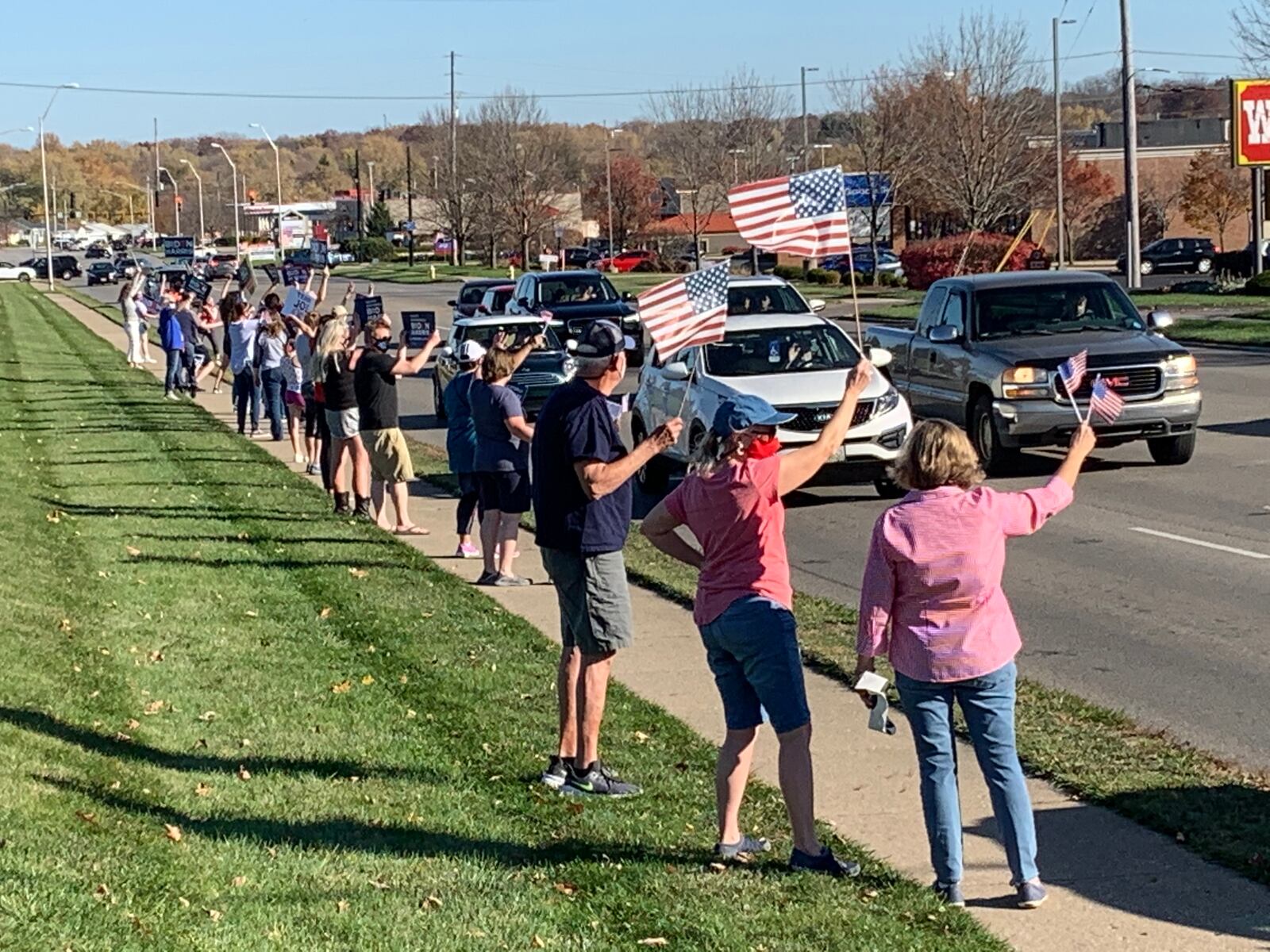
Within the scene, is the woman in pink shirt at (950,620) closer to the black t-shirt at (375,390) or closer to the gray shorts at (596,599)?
the gray shorts at (596,599)

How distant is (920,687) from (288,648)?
17.3 ft

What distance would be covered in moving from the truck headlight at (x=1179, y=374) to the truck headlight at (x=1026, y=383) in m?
1.10

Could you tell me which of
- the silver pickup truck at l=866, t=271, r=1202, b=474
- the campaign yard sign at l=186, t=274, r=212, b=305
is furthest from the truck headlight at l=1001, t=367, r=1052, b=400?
the campaign yard sign at l=186, t=274, r=212, b=305

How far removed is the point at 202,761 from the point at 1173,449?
1226cm

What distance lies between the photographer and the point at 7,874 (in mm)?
5633

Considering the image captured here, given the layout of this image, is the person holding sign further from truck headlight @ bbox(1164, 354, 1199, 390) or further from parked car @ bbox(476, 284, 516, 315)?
parked car @ bbox(476, 284, 516, 315)

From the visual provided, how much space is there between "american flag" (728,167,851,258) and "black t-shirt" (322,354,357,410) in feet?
20.0

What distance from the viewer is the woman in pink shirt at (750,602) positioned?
6.01 metres

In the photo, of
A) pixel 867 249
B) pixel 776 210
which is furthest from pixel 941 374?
pixel 867 249

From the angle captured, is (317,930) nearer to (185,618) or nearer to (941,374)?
(185,618)

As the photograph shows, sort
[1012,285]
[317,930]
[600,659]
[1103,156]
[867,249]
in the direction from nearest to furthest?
[317,930] < [600,659] < [1012,285] < [867,249] < [1103,156]

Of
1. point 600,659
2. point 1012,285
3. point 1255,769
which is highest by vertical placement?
point 1012,285

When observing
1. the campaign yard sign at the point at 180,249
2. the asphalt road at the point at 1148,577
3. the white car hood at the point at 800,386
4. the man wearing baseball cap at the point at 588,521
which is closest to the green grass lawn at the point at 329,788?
the man wearing baseball cap at the point at 588,521

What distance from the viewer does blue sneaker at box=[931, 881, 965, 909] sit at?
581cm
